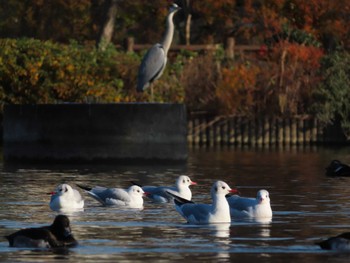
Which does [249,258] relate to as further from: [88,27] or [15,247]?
[88,27]

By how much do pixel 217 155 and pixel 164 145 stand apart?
6951 mm

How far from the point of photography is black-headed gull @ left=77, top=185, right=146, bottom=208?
1033 inches

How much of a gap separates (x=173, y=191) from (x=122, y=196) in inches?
48.8

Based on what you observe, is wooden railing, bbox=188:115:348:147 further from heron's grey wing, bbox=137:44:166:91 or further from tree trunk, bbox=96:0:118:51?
tree trunk, bbox=96:0:118:51

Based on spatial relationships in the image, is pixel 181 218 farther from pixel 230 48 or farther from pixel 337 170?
pixel 230 48

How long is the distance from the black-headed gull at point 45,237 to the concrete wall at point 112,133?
68.2 feet

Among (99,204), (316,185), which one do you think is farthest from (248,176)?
(99,204)

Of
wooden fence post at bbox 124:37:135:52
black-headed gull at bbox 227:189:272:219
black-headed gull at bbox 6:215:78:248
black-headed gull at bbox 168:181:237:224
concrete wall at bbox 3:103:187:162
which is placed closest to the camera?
black-headed gull at bbox 6:215:78:248

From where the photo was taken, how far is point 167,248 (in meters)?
19.7

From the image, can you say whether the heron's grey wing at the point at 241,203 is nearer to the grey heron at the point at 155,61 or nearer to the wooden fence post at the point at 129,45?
the grey heron at the point at 155,61

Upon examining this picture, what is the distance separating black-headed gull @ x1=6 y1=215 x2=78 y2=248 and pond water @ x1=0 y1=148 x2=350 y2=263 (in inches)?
→ 6.1

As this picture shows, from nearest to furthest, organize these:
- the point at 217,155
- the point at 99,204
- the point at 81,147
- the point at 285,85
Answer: the point at 99,204 < the point at 81,147 < the point at 217,155 < the point at 285,85

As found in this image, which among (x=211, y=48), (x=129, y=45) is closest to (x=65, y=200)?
(x=211, y=48)

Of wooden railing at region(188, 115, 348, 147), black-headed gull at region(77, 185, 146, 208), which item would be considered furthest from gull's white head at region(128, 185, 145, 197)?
wooden railing at region(188, 115, 348, 147)
